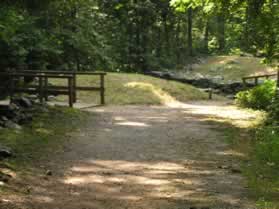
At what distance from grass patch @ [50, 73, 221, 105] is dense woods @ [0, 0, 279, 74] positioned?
10.3ft

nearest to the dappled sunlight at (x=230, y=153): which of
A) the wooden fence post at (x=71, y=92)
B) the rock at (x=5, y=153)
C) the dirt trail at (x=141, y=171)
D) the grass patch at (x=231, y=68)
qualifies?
the dirt trail at (x=141, y=171)

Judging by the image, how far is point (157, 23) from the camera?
1890 inches

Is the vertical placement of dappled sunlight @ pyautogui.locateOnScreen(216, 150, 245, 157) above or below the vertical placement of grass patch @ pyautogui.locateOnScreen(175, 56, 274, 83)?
below

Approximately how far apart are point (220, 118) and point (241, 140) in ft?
16.6

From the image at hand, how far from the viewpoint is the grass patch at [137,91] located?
2430 cm

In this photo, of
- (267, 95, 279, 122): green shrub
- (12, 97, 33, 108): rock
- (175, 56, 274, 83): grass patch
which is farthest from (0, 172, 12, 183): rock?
(175, 56, 274, 83): grass patch

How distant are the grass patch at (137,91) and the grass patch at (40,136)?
255 inches

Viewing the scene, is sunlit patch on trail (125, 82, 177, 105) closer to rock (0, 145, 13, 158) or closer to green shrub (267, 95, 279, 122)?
green shrub (267, 95, 279, 122)

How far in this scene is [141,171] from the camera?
9.61 m

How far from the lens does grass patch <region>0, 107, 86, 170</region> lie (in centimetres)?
1060

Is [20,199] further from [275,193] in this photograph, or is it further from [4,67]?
[4,67]

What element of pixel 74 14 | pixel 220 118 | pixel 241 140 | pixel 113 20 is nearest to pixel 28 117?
pixel 241 140

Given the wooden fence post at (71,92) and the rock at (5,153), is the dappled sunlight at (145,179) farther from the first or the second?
the wooden fence post at (71,92)

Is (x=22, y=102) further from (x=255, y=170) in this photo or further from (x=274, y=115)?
(x=255, y=170)
